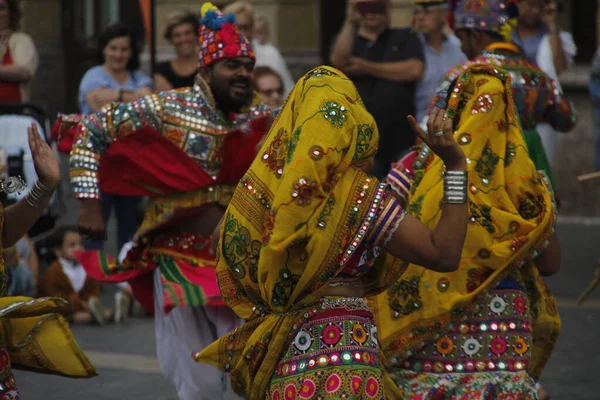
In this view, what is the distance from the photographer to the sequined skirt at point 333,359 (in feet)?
13.7

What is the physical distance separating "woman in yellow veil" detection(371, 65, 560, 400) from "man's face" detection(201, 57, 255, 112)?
111 cm

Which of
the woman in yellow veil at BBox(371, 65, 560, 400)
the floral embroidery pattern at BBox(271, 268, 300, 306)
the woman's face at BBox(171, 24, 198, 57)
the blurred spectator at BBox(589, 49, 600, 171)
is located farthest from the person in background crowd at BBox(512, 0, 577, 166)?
the floral embroidery pattern at BBox(271, 268, 300, 306)

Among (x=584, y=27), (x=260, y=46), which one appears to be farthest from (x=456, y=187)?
(x=584, y=27)

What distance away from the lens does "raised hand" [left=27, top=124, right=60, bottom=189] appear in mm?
4805

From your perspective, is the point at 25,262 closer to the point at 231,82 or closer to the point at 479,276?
the point at 231,82

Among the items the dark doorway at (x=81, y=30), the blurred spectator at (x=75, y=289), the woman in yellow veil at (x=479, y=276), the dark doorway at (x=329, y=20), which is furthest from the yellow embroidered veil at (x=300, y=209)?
the dark doorway at (x=81, y=30)

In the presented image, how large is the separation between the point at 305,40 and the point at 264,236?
43.2ft

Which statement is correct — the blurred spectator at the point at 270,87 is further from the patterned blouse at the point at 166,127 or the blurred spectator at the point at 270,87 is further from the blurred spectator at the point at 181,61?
the patterned blouse at the point at 166,127

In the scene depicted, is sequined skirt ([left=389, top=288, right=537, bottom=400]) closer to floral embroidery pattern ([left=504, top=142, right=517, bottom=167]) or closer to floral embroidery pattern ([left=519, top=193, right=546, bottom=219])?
floral embroidery pattern ([left=519, top=193, right=546, bottom=219])

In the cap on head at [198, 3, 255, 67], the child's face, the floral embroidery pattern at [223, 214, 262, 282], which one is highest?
the cap on head at [198, 3, 255, 67]

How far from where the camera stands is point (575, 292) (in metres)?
10.1

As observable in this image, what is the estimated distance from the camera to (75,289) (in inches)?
378

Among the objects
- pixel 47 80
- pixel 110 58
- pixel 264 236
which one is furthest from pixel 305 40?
pixel 264 236

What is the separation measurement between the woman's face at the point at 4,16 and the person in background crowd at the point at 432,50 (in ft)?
9.75
